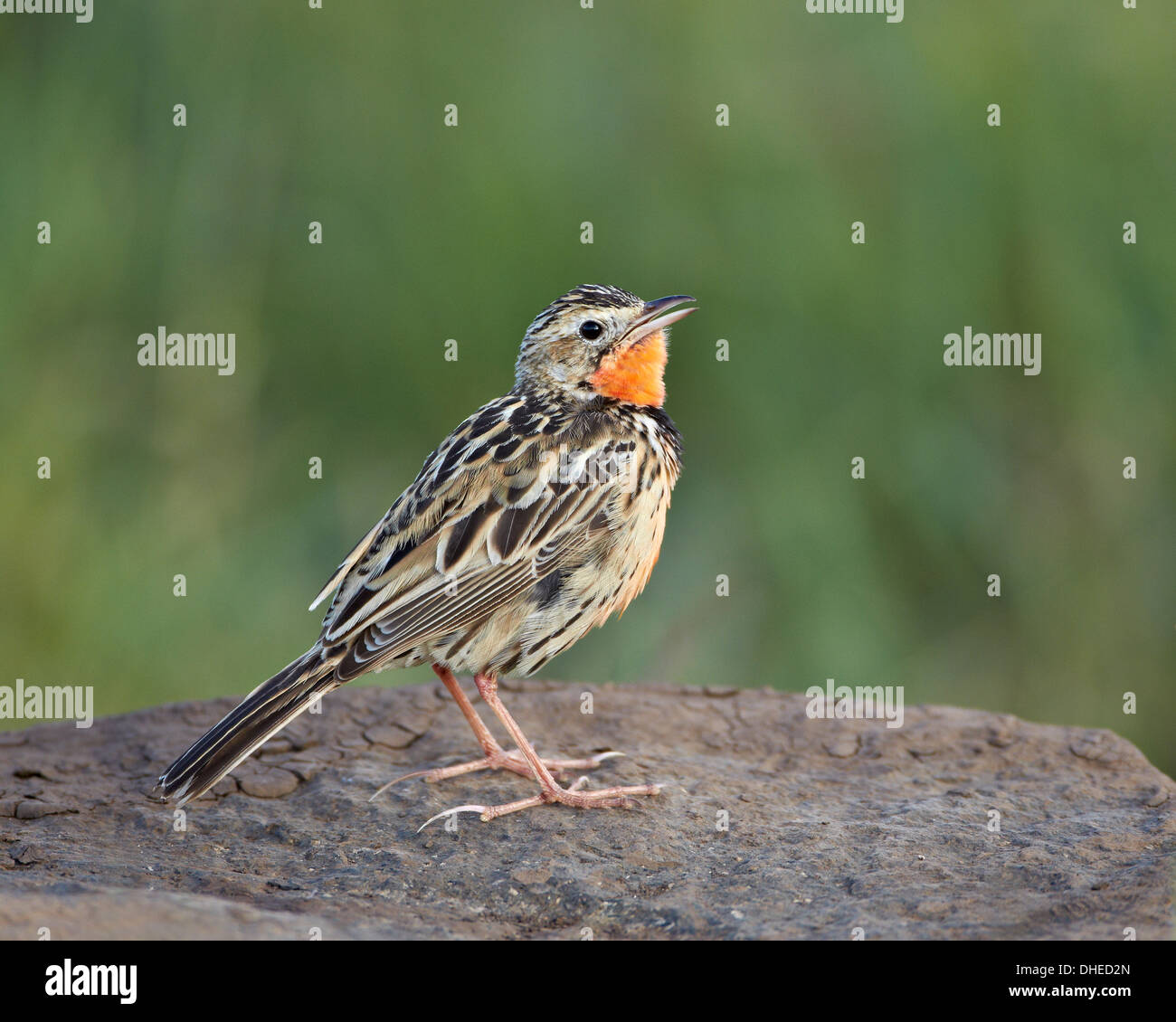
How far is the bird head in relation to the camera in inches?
268

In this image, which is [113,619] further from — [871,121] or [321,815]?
[871,121]

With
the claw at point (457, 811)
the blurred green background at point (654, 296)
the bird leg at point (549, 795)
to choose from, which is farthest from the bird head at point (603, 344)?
the blurred green background at point (654, 296)

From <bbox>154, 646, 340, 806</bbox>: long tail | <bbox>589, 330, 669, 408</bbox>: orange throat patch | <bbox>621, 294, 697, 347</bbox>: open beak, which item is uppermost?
<bbox>621, 294, 697, 347</bbox>: open beak

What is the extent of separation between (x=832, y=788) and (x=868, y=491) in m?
3.36

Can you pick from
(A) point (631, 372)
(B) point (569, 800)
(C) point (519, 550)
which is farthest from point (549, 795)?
(A) point (631, 372)

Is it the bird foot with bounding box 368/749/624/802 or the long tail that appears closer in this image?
the long tail

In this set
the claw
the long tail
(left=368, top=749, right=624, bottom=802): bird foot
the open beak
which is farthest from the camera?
the open beak

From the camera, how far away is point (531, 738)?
7.25 meters

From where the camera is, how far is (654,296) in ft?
31.7

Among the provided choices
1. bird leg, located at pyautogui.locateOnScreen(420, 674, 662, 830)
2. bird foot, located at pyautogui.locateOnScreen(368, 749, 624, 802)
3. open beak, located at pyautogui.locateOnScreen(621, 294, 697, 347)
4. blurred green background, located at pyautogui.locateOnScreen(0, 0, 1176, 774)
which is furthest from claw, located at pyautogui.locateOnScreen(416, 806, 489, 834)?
blurred green background, located at pyautogui.locateOnScreen(0, 0, 1176, 774)

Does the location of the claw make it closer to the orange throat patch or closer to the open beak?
the orange throat patch

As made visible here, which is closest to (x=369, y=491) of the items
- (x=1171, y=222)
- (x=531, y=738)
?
(x=531, y=738)

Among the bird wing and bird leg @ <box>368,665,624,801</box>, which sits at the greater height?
the bird wing

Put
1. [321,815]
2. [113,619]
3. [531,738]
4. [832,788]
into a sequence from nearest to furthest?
[321,815] → [832,788] → [531,738] → [113,619]
